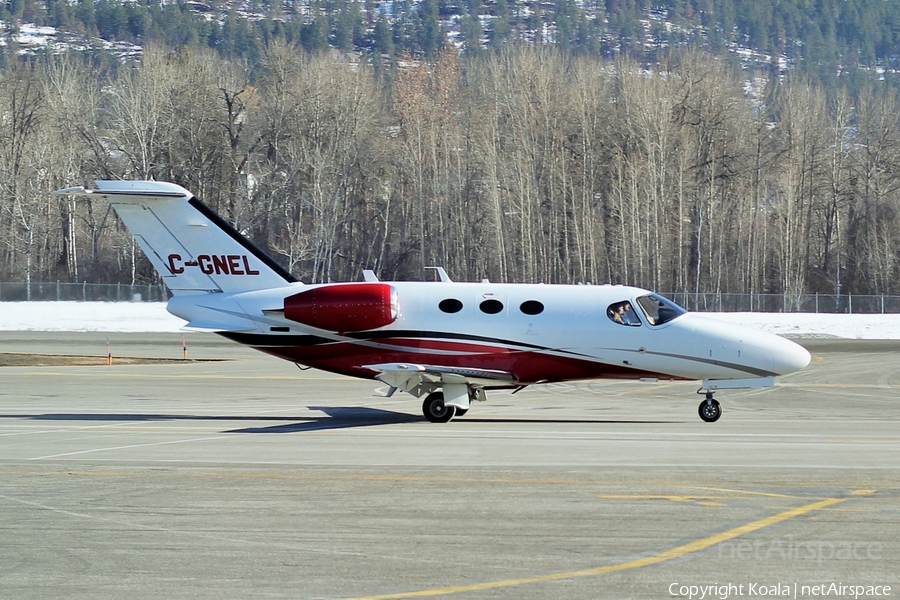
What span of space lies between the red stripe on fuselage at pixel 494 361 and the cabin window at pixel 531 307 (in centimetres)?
72

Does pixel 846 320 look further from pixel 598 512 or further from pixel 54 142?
pixel 54 142

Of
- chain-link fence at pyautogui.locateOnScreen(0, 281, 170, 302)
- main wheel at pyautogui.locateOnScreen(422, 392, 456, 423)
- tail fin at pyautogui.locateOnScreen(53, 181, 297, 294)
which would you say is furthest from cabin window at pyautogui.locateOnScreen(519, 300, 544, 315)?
chain-link fence at pyautogui.locateOnScreen(0, 281, 170, 302)

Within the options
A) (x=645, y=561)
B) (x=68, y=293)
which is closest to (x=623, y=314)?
(x=645, y=561)

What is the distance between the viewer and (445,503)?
1105 centimetres

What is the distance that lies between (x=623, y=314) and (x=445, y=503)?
8.81 meters

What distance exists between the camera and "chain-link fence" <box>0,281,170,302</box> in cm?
5706

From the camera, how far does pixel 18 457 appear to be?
14.2 metres

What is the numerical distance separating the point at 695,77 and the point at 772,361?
61.8 meters

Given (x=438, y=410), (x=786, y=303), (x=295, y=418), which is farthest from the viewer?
(x=786, y=303)

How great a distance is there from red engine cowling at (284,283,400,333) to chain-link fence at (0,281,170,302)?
40.3 meters

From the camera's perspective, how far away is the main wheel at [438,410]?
18.8 metres

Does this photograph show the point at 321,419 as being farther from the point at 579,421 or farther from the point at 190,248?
the point at 579,421

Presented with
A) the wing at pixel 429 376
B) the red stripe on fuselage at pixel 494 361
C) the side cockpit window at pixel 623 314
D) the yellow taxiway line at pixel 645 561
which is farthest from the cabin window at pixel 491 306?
the yellow taxiway line at pixel 645 561

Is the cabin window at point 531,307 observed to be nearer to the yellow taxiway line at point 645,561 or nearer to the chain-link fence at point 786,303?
the yellow taxiway line at point 645,561
